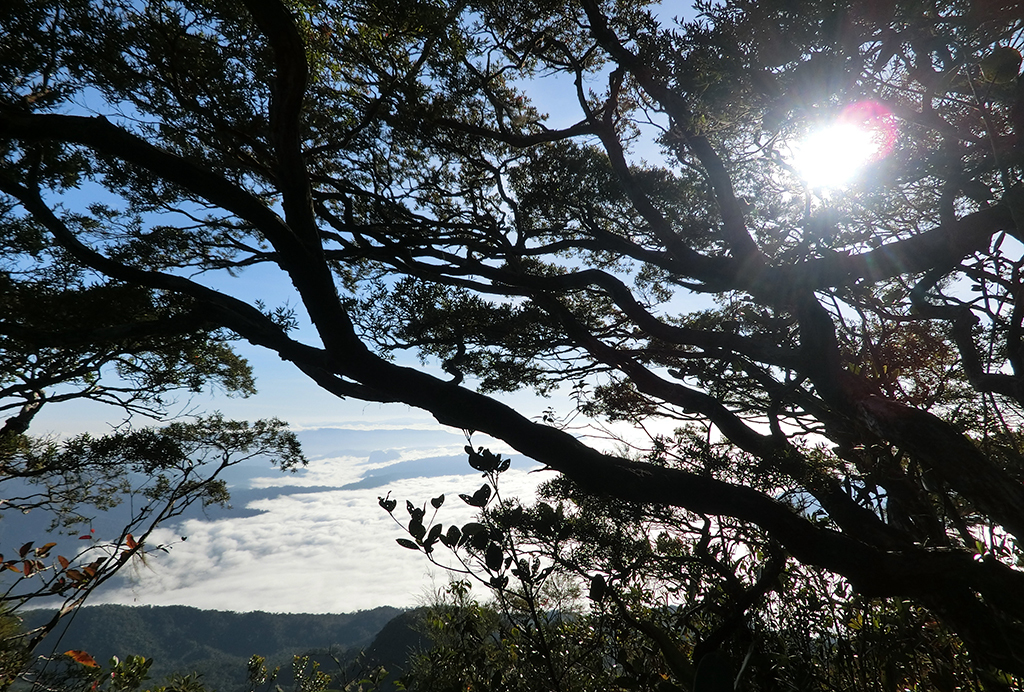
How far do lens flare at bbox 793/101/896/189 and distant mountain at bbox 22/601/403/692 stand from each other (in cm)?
6700

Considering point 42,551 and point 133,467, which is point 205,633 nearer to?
point 133,467

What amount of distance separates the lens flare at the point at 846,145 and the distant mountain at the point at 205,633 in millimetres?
66997

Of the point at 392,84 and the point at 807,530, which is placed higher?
the point at 392,84

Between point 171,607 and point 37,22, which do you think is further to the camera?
point 171,607

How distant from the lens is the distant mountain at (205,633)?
204 feet

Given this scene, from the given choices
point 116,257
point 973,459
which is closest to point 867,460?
point 973,459

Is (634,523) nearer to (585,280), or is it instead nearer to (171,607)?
(585,280)

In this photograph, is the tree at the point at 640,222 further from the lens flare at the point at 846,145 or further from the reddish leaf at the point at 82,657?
the reddish leaf at the point at 82,657

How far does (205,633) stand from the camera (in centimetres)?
7494

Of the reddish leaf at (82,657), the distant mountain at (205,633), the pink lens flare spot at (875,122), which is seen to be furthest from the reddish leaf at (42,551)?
the distant mountain at (205,633)

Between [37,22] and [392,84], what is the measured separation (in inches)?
87.8

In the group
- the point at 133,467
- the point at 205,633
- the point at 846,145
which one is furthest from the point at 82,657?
the point at 205,633

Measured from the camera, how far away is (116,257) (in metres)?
3.86

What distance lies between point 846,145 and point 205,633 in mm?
101158
